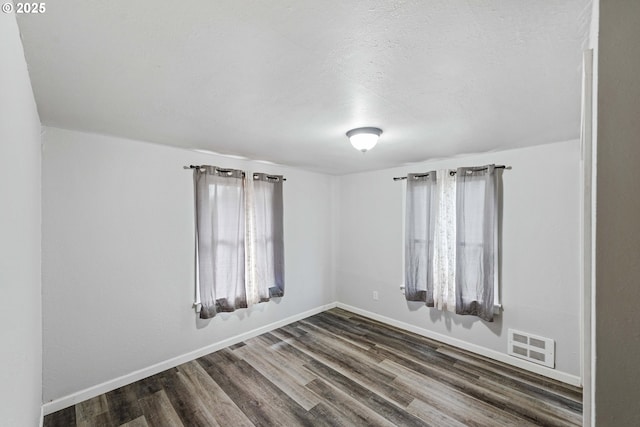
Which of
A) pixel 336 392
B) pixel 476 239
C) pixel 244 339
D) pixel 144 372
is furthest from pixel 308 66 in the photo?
pixel 244 339

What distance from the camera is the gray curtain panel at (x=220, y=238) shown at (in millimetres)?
2998

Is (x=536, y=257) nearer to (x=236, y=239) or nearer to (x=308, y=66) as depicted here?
(x=308, y=66)

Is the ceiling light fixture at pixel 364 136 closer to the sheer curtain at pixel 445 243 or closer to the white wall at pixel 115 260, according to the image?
the sheer curtain at pixel 445 243

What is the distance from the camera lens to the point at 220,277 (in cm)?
318

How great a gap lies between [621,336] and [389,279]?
3339 mm

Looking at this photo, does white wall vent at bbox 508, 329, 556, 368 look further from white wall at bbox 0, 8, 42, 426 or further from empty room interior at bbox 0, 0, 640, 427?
white wall at bbox 0, 8, 42, 426

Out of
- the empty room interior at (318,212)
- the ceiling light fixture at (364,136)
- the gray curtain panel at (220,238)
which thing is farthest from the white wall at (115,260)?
the ceiling light fixture at (364,136)

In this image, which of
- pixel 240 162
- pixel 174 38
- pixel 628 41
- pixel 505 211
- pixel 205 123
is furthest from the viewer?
pixel 240 162

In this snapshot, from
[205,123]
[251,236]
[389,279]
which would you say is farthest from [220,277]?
[389,279]

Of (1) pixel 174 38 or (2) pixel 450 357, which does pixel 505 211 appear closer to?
(2) pixel 450 357

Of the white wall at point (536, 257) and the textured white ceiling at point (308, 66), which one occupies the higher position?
the textured white ceiling at point (308, 66)

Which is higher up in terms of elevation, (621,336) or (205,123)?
(205,123)

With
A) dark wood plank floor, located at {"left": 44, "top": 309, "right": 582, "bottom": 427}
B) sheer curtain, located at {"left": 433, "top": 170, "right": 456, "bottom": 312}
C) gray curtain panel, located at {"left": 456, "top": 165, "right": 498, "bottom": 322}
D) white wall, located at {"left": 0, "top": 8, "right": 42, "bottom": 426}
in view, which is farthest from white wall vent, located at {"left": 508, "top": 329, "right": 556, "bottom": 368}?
white wall, located at {"left": 0, "top": 8, "right": 42, "bottom": 426}

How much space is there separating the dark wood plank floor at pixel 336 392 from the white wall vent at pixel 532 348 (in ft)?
0.61
